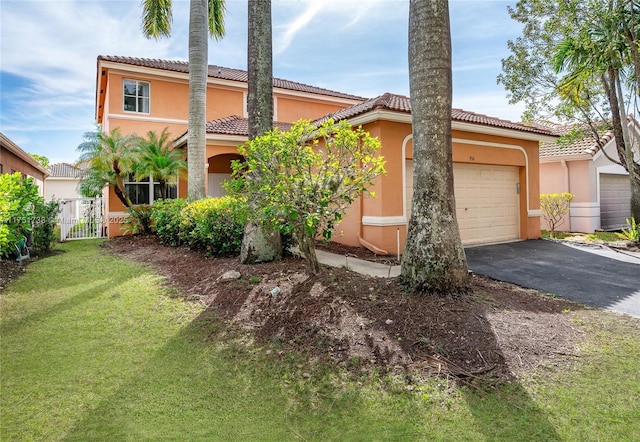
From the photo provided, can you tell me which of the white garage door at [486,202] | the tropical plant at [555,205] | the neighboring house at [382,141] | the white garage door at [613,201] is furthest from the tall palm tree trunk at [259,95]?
the white garage door at [613,201]

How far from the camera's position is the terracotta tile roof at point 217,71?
51.7 feet

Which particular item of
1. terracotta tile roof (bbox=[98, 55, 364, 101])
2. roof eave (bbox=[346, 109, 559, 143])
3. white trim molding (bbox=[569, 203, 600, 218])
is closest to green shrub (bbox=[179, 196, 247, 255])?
roof eave (bbox=[346, 109, 559, 143])

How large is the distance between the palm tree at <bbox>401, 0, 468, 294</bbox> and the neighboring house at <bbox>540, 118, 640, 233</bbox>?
13938 mm

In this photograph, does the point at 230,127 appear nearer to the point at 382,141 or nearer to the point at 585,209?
the point at 382,141

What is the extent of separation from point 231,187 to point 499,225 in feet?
32.1

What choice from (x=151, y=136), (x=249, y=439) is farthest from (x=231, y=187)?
(x=151, y=136)

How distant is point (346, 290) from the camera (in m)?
5.37

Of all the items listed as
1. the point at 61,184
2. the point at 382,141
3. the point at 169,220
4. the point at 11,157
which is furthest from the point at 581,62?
the point at 61,184

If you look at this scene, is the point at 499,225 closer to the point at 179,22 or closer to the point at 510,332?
the point at 510,332

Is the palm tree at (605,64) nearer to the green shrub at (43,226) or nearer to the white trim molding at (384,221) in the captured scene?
the white trim molding at (384,221)

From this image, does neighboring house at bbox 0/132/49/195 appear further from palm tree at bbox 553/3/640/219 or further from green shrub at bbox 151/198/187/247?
palm tree at bbox 553/3/640/219

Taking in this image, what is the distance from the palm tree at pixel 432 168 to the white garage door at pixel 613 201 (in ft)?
52.2

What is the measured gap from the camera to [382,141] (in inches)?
374

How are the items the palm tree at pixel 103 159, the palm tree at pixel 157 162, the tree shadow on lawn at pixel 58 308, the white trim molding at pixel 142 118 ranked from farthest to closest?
the white trim molding at pixel 142 118 < the palm tree at pixel 157 162 < the palm tree at pixel 103 159 < the tree shadow on lawn at pixel 58 308
